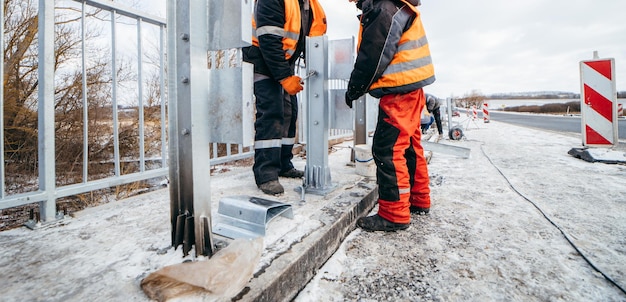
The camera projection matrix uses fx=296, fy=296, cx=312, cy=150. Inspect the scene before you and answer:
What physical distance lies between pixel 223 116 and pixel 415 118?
1256 millimetres

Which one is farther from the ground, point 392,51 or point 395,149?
point 392,51

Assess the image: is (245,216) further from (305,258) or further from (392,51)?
(392,51)

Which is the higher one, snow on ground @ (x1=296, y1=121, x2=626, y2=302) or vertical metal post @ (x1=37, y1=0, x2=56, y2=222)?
vertical metal post @ (x1=37, y1=0, x2=56, y2=222)

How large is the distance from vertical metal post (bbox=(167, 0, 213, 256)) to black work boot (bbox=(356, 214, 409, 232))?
3.31 ft

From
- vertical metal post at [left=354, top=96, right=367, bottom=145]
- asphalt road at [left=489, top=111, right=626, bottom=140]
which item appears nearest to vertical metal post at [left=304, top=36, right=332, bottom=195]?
vertical metal post at [left=354, top=96, right=367, bottom=145]

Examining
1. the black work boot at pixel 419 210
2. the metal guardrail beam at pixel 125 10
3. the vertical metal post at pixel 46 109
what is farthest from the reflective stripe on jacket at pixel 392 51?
the vertical metal post at pixel 46 109

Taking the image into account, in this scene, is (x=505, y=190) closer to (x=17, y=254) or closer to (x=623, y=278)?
(x=623, y=278)

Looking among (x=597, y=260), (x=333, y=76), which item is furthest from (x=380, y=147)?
(x=597, y=260)

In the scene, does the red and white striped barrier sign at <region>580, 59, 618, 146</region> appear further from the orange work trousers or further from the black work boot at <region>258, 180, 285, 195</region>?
the black work boot at <region>258, 180, 285, 195</region>

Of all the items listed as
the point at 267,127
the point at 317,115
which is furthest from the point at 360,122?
the point at 267,127

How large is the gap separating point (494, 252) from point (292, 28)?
2019 mm

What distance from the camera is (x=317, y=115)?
7.50ft

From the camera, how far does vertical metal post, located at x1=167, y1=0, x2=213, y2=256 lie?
113cm

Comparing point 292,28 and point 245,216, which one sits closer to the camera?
point 245,216
